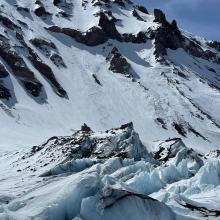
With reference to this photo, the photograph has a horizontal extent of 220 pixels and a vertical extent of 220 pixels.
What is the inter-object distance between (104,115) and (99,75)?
70.2ft

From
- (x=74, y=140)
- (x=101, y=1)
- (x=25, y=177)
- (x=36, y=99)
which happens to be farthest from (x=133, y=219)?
(x=101, y=1)

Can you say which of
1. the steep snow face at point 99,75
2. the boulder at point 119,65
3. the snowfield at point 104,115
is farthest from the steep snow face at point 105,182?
the boulder at point 119,65

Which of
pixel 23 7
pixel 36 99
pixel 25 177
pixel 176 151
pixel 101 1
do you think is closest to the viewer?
pixel 25 177

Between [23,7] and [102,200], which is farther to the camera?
[23,7]

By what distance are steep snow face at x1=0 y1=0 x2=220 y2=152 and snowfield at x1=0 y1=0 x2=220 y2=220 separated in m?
0.30

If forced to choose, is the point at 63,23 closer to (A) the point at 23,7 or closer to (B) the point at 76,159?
(A) the point at 23,7

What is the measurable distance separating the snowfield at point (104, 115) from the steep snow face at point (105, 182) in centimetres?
8

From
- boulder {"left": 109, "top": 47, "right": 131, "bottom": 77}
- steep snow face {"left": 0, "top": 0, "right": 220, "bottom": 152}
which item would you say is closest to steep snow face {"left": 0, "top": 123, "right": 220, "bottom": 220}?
steep snow face {"left": 0, "top": 0, "right": 220, "bottom": 152}

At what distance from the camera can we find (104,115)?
358 feet

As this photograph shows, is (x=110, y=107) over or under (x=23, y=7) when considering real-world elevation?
under

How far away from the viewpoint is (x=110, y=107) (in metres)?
113

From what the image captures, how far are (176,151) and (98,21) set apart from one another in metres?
90.8

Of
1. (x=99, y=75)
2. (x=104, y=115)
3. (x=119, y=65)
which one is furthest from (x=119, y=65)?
(x=104, y=115)

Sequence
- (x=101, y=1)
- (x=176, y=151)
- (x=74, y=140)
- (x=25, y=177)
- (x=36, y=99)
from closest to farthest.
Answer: (x=25, y=177)
(x=74, y=140)
(x=176, y=151)
(x=36, y=99)
(x=101, y=1)
